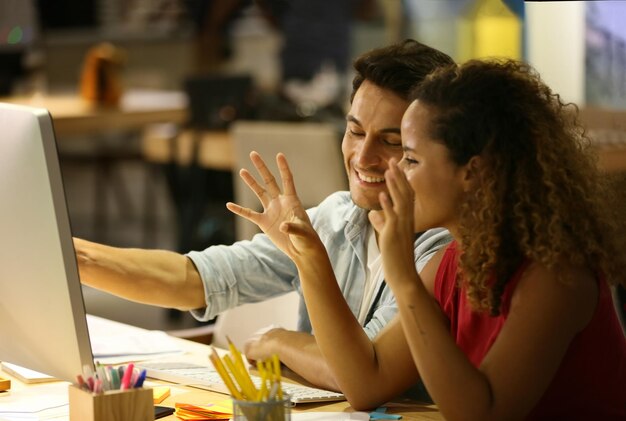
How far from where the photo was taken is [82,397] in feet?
4.95

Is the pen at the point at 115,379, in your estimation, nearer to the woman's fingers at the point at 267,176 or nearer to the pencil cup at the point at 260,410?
the pencil cup at the point at 260,410

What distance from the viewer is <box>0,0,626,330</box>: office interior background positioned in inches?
143

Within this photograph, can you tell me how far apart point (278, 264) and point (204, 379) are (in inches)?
18.3

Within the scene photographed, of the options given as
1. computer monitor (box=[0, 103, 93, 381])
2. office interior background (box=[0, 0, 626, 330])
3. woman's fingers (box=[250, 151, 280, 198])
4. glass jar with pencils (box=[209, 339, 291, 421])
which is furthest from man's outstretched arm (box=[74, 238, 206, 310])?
office interior background (box=[0, 0, 626, 330])

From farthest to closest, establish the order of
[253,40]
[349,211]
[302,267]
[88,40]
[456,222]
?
1. [88,40]
2. [253,40]
3. [349,211]
4. [302,267]
5. [456,222]

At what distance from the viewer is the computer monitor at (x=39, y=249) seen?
4.83 feet

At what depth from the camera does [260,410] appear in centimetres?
142

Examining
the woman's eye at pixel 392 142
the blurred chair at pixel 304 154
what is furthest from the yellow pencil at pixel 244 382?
the blurred chair at pixel 304 154

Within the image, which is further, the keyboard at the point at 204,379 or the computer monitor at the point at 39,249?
the keyboard at the point at 204,379

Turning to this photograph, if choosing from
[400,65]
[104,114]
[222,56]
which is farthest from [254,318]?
[222,56]

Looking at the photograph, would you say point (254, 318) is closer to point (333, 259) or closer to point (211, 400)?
point (333, 259)

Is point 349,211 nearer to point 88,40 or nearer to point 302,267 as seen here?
point 302,267

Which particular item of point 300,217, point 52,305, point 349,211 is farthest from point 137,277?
point 52,305

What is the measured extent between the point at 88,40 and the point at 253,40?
5.48 ft
